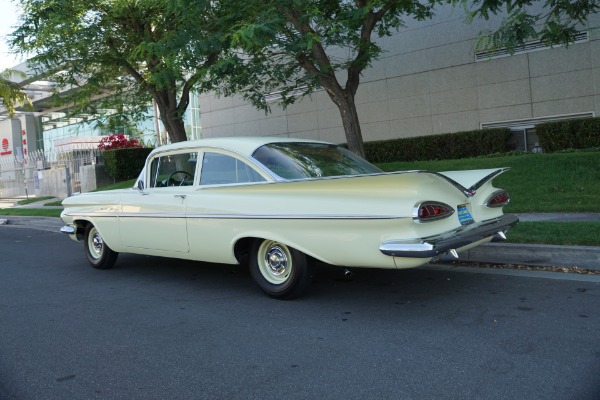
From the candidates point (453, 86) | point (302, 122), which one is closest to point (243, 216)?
point (453, 86)

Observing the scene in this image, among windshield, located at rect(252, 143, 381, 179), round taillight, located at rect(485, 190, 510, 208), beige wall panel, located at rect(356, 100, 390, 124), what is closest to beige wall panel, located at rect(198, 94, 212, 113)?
beige wall panel, located at rect(356, 100, 390, 124)

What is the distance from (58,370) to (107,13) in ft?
44.4

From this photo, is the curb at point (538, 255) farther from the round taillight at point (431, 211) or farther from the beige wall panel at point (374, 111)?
the beige wall panel at point (374, 111)

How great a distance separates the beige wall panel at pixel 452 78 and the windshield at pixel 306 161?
11.9m

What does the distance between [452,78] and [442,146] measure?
7.86ft

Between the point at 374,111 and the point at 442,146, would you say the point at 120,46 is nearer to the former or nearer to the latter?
the point at 374,111

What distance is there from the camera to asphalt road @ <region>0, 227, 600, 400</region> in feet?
11.1

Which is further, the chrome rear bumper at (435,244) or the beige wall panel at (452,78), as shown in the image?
the beige wall panel at (452,78)

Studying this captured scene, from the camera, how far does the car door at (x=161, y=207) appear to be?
19.8 ft

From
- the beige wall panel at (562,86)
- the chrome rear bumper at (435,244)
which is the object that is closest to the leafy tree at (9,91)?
the beige wall panel at (562,86)

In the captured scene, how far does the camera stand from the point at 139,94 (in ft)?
58.4

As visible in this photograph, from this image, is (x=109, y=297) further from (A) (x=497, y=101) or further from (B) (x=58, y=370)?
(A) (x=497, y=101)

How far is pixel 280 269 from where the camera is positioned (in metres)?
5.40

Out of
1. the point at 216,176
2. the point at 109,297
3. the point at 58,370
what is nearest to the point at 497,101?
the point at 216,176
